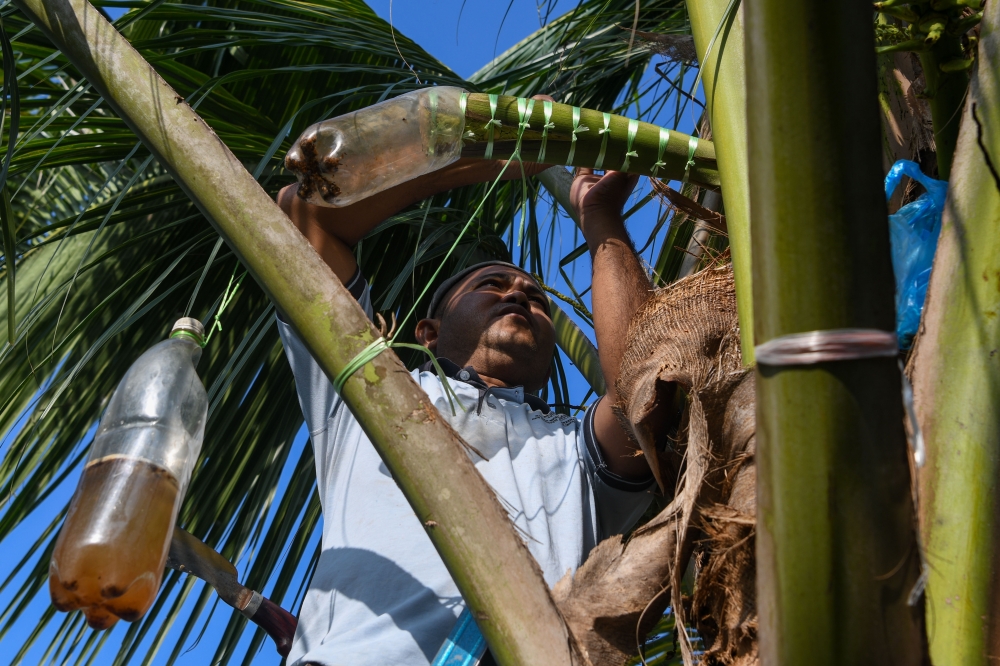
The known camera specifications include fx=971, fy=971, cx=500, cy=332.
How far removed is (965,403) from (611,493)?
0.97m

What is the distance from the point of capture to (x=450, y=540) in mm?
834

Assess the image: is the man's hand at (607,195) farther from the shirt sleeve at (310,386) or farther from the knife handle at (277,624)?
the knife handle at (277,624)

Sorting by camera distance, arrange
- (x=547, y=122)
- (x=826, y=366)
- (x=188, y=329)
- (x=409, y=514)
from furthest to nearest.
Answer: (x=409, y=514), (x=188, y=329), (x=547, y=122), (x=826, y=366)

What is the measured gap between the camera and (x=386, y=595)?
4.76 ft

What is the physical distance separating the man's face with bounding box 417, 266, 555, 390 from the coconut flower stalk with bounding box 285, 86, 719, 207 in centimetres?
78

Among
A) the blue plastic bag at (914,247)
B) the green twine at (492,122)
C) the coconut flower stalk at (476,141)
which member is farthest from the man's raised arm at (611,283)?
the blue plastic bag at (914,247)

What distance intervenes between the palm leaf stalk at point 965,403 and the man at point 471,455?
0.70 meters

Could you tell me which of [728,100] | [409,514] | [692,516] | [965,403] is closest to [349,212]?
[409,514]

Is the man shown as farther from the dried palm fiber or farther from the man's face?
the dried palm fiber

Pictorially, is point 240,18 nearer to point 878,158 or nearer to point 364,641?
point 364,641

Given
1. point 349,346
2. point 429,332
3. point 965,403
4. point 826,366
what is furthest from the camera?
point 429,332

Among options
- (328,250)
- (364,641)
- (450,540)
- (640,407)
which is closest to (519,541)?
(450,540)

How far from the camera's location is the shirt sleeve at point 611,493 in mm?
1675

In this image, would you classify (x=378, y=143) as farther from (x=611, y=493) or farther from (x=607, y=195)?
(x=611, y=493)
